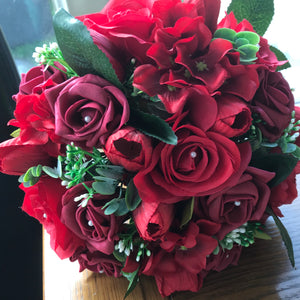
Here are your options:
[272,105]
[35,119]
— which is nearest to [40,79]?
[35,119]

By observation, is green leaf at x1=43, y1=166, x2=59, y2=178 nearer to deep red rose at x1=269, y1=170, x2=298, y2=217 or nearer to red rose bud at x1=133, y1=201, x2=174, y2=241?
red rose bud at x1=133, y1=201, x2=174, y2=241

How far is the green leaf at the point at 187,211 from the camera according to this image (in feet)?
1.24

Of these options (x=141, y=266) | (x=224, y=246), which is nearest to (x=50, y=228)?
(x=141, y=266)

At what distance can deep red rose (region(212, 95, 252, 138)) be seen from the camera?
0.34 m

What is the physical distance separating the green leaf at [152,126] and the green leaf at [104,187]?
0.25 ft

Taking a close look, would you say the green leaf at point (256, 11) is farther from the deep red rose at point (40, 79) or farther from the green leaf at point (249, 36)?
the deep red rose at point (40, 79)

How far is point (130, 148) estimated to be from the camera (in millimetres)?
349

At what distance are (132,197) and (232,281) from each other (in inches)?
9.7

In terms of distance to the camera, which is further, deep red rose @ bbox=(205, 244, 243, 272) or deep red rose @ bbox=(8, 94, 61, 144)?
deep red rose @ bbox=(205, 244, 243, 272)

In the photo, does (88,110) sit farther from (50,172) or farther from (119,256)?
(119,256)

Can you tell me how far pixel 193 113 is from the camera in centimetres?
35

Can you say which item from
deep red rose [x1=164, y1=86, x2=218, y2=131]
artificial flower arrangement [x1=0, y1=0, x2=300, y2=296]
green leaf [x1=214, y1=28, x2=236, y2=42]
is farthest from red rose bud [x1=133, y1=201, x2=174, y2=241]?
green leaf [x1=214, y1=28, x2=236, y2=42]

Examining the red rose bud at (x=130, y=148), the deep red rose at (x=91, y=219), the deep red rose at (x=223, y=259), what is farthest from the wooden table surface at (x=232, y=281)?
the red rose bud at (x=130, y=148)

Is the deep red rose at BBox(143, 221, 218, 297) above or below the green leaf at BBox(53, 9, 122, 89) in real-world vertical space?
below
